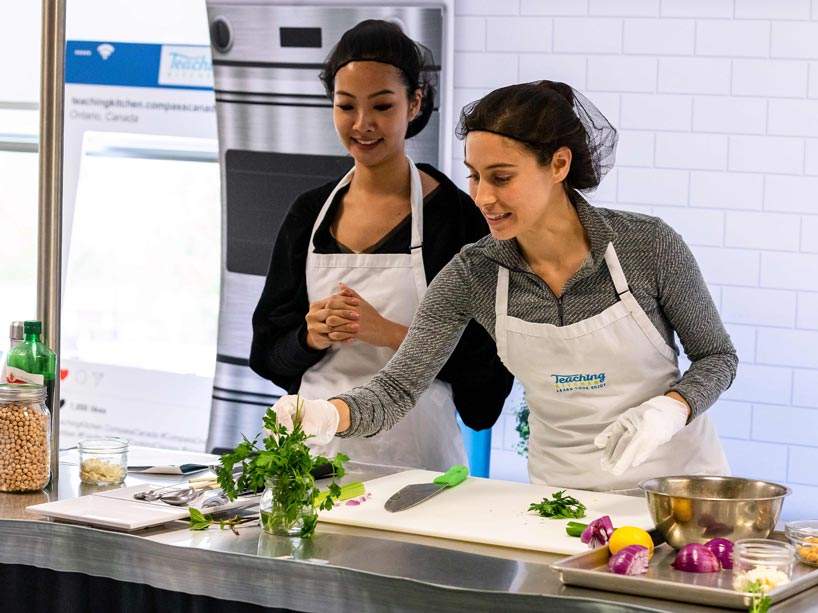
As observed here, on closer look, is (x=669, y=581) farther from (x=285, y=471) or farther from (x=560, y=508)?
(x=285, y=471)

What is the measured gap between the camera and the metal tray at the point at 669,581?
151 centimetres

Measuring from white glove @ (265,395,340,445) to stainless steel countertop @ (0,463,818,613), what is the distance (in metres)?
0.21

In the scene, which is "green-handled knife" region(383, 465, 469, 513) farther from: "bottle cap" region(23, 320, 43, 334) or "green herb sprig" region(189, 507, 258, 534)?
"bottle cap" region(23, 320, 43, 334)

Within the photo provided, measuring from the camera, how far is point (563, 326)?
237cm

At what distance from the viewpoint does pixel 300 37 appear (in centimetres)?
435

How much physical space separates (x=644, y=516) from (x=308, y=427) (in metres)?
0.63

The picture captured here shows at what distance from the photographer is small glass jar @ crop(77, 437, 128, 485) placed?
229 cm

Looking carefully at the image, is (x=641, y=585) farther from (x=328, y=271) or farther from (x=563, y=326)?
(x=328, y=271)

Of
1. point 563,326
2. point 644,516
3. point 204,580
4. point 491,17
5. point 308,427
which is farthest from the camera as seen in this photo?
point 491,17

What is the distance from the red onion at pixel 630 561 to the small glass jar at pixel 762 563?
12 cm

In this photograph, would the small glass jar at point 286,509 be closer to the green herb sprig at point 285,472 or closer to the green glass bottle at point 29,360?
the green herb sprig at point 285,472

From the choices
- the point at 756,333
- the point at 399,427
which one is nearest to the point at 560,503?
the point at 399,427

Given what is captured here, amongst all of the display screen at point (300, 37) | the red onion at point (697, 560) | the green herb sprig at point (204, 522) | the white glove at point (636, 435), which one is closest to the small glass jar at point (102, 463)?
the green herb sprig at point (204, 522)

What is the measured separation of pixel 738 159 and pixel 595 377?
2.00 m
